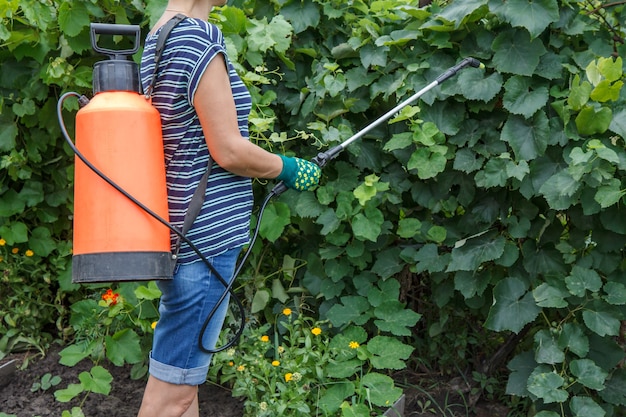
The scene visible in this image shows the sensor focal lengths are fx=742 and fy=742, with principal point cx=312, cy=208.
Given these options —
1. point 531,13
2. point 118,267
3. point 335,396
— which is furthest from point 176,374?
point 531,13

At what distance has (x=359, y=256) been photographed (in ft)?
9.21

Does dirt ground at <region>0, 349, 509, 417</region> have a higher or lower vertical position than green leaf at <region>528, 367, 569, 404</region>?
lower

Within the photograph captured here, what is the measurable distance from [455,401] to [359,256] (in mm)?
708

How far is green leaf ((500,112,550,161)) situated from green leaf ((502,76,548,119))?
0.05 metres

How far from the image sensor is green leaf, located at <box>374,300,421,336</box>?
2738 millimetres

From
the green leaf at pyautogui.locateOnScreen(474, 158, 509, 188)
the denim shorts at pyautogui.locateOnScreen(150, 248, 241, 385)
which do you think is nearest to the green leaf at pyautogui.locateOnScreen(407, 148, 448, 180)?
the green leaf at pyautogui.locateOnScreen(474, 158, 509, 188)

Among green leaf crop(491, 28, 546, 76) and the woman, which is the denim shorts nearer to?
the woman

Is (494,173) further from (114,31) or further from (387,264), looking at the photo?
(114,31)

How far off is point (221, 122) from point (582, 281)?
4.38 ft

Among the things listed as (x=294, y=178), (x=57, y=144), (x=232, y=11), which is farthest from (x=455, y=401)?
(x=57, y=144)

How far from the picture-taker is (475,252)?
2.58m

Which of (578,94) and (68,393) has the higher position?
(578,94)

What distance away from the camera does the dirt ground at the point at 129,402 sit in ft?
9.40

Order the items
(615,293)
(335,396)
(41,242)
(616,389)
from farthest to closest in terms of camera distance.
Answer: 1. (41,242)
2. (335,396)
3. (616,389)
4. (615,293)
